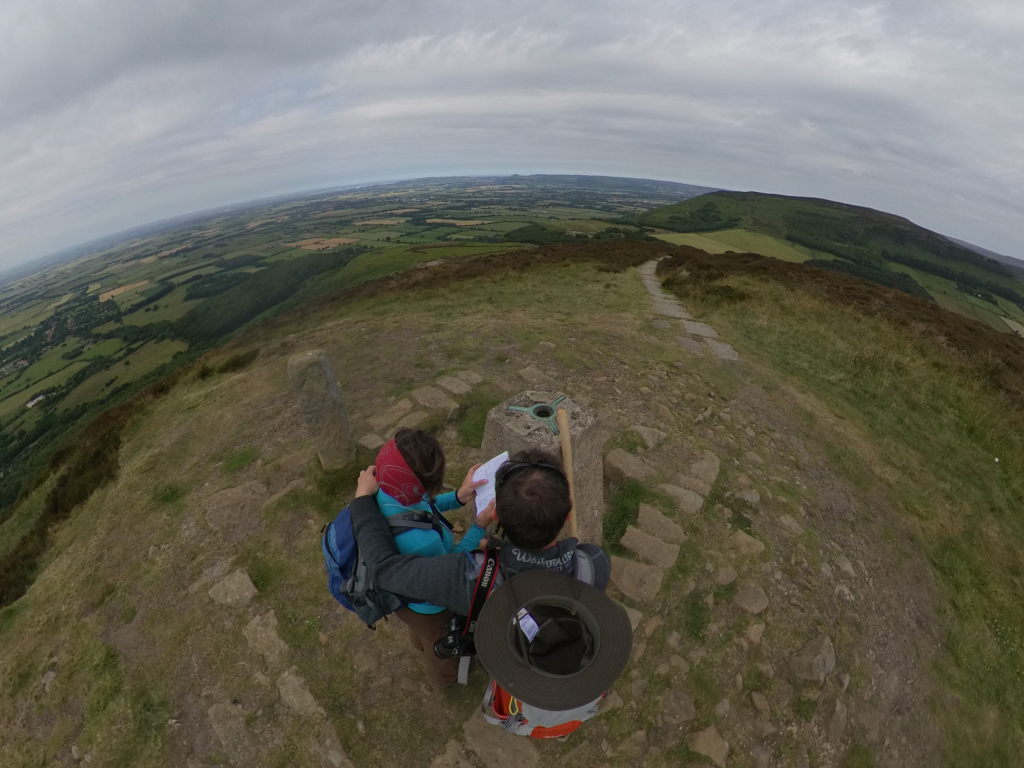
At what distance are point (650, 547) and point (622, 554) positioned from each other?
15.5 inches

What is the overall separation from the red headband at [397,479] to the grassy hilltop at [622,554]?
252 cm

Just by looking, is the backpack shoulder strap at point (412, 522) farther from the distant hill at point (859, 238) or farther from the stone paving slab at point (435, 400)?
the distant hill at point (859, 238)

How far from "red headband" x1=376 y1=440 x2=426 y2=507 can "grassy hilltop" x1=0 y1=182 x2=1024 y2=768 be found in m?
2.52

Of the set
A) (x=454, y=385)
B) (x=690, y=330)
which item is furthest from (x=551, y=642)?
(x=690, y=330)

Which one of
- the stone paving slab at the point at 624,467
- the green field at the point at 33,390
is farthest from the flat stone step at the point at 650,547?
the green field at the point at 33,390

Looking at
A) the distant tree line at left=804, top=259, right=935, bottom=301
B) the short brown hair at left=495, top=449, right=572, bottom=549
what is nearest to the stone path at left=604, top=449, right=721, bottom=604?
the short brown hair at left=495, top=449, right=572, bottom=549

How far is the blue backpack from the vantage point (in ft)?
8.59

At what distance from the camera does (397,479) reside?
2.75 meters

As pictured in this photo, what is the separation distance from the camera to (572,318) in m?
13.2

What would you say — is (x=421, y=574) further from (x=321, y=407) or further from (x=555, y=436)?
(x=321, y=407)

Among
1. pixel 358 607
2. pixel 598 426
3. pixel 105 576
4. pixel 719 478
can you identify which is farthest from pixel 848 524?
pixel 105 576

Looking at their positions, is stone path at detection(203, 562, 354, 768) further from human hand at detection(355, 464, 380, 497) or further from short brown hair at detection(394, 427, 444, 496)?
short brown hair at detection(394, 427, 444, 496)

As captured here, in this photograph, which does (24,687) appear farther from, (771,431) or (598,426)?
(771,431)

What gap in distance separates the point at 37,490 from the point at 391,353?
9.53 metres
